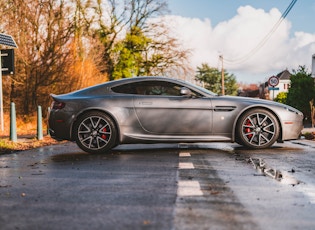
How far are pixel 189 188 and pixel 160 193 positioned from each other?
353 mm

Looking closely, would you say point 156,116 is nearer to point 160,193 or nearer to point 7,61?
point 160,193

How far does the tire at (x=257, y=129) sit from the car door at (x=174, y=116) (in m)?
0.57

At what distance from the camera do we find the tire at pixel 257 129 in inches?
334

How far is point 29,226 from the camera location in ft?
10.7

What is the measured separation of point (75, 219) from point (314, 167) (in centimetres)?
383

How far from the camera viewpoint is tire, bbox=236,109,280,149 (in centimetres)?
849

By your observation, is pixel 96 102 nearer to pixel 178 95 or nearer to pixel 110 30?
pixel 178 95

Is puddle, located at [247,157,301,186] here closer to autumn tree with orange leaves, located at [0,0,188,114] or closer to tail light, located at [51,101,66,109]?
tail light, located at [51,101,66,109]

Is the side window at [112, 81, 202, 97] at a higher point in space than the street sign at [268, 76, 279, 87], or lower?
lower

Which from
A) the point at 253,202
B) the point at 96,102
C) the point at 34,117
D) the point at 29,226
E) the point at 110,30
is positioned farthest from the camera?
the point at 110,30

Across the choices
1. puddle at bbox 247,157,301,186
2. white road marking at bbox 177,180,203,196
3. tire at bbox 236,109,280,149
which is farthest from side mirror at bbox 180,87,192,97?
white road marking at bbox 177,180,203,196

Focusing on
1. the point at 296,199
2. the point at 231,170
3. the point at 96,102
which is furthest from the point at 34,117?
the point at 296,199

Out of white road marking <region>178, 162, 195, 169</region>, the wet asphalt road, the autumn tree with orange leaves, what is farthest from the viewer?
the autumn tree with orange leaves

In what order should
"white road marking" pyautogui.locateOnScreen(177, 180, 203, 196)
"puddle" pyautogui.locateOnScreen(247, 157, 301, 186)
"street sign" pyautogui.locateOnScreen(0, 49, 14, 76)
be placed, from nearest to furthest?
"white road marking" pyautogui.locateOnScreen(177, 180, 203, 196) < "puddle" pyautogui.locateOnScreen(247, 157, 301, 186) < "street sign" pyautogui.locateOnScreen(0, 49, 14, 76)
